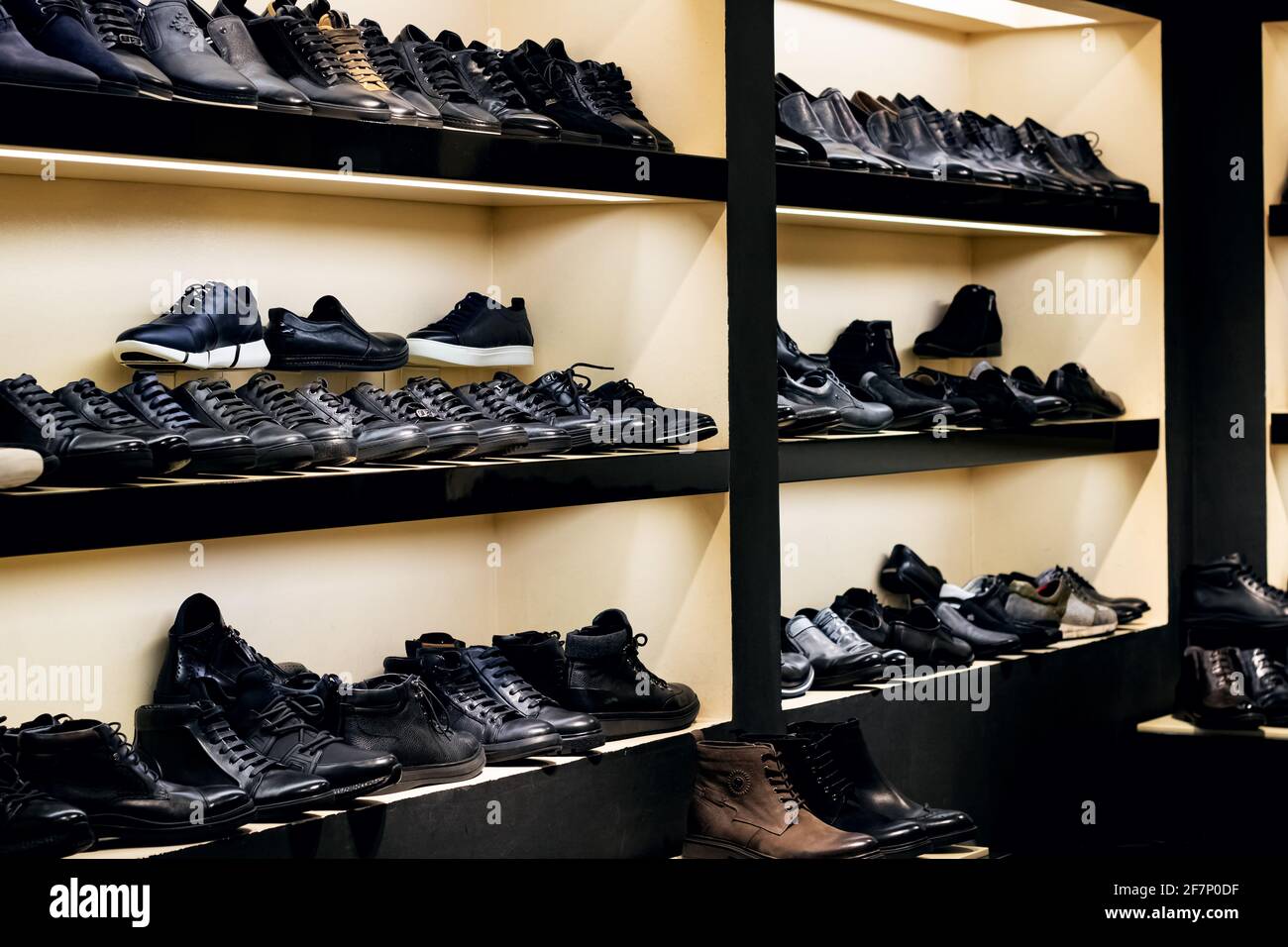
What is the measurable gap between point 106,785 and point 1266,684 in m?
3.17

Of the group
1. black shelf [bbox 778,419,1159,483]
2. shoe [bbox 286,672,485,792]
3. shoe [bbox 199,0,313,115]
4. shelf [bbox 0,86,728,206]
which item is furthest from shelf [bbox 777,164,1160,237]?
shoe [bbox 286,672,485,792]

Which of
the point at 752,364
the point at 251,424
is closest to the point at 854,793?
the point at 752,364

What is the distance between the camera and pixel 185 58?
2682 millimetres

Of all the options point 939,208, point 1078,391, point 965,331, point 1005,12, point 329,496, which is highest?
point 1005,12

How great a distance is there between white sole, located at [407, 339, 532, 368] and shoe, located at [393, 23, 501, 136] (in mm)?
490

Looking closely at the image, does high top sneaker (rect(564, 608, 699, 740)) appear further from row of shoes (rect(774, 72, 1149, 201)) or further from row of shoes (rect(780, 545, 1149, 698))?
row of shoes (rect(774, 72, 1149, 201))

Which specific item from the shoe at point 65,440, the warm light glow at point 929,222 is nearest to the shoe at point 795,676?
the warm light glow at point 929,222

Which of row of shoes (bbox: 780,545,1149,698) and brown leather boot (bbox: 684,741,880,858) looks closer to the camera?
brown leather boot (bbox: 684,741,880,858)

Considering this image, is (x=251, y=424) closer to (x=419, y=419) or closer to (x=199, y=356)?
(x=199, y=356)

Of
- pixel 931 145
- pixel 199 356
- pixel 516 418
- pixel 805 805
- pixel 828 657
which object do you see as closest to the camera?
pixel 199 356

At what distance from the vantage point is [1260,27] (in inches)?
186

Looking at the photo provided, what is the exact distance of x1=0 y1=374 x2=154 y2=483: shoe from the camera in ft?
8.06

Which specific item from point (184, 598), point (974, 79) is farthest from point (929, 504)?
point (184, 598)

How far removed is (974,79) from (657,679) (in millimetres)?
2553
